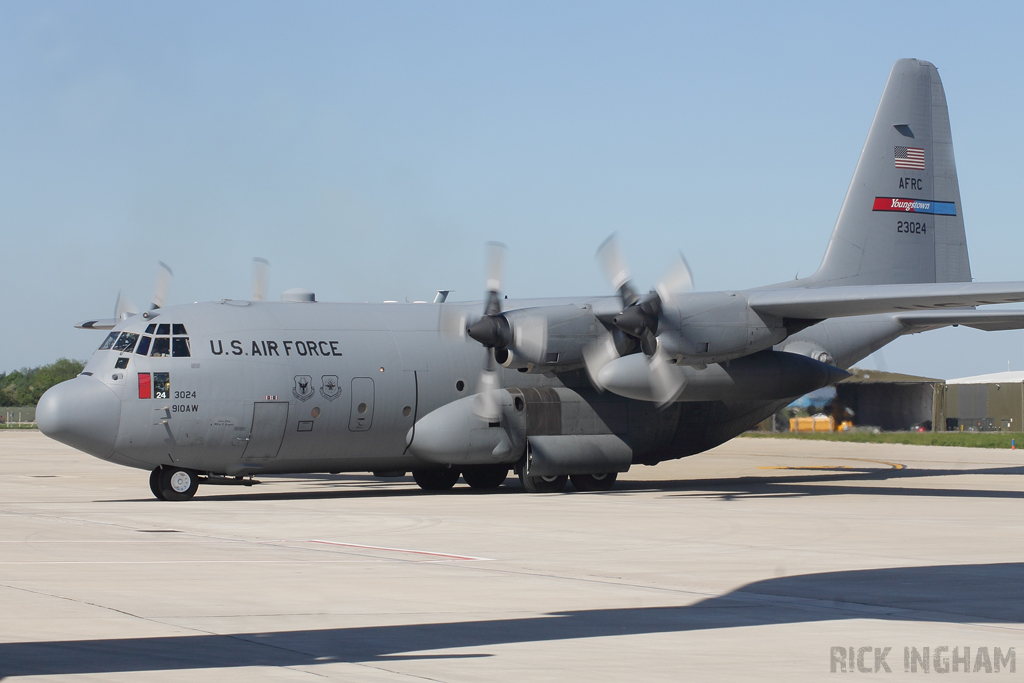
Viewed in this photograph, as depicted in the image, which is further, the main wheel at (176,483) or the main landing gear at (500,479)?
the main landing gear at (500,479)

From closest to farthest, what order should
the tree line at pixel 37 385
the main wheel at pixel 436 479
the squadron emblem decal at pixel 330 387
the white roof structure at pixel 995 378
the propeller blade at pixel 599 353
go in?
the squadron emblem decal at pixel 330 387, the propeller blade at pixel 599 353, the main wheel at pixel 436 479, the white roof structure at pixel 995 378, the tree line at pixel 37 385

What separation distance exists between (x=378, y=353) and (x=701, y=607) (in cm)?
1539

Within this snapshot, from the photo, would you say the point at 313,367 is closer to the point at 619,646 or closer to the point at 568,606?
the point at 568,606

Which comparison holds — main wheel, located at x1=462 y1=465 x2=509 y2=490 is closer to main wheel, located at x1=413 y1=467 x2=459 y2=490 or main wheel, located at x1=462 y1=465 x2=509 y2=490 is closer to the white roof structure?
main wheel, located at x1=413 y1=467 x2=459 y2=490

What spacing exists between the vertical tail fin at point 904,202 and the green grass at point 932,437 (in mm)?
10180

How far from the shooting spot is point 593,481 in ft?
88.8

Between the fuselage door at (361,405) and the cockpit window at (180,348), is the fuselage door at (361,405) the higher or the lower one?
the lower one

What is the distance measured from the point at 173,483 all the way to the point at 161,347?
276 centimetres

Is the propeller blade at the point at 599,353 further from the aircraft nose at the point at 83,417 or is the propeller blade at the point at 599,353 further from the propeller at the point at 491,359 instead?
the aircraft nose at the point at 83,417

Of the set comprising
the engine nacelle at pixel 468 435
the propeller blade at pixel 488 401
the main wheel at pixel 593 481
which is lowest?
the main wheel at pixel 593 481

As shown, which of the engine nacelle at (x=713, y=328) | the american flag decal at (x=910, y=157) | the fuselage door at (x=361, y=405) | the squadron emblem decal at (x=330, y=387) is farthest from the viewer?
the american flag decal at (x=910, y=157)

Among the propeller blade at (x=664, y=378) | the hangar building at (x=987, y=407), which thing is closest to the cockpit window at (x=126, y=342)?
the propeller blade at (x=664, y=378)

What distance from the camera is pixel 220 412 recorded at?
23.1 m

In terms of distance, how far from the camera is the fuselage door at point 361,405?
24438 millimetres
